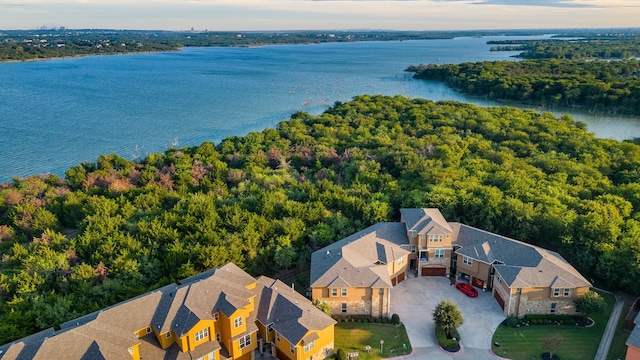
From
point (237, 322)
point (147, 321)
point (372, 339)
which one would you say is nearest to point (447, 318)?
point (372, 339)

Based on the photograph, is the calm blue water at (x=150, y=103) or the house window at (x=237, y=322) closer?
the house window at (x=237, y=322)

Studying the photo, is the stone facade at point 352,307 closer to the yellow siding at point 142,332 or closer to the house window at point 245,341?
the house window at point 245,341

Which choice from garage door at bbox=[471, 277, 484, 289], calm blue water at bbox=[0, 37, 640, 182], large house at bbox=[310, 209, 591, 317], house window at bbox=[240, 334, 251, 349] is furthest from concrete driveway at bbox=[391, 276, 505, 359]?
calm blue water at bbox=[0, 37, 640, 182]

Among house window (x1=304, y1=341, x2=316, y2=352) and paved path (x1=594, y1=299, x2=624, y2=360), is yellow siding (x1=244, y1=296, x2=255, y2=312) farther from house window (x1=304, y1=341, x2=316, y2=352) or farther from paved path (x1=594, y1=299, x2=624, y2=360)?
paved path (x1=594, y1=299, x2=624, y2=360)

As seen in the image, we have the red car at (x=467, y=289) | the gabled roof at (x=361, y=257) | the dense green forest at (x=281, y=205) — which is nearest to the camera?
the gabled roof at (x=361, y=257)

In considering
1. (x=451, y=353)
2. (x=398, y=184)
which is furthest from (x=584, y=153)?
(x=451, y=353)

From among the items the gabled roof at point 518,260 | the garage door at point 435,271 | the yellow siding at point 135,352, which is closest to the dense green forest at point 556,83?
the gabled roof at point 518,260

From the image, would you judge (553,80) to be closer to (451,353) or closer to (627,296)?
(627,296)

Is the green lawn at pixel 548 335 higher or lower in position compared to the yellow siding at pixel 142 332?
lower
